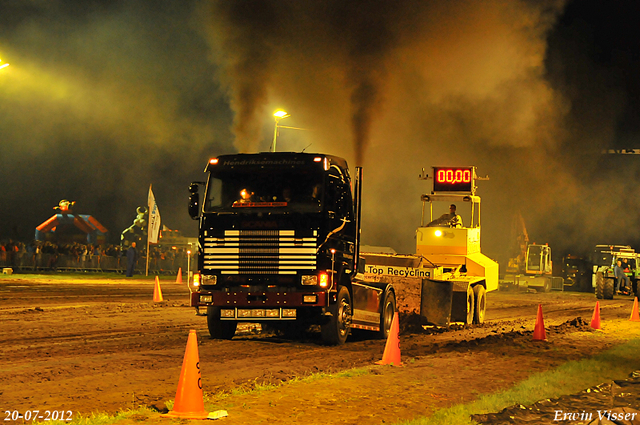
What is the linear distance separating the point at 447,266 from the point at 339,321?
7561 mm

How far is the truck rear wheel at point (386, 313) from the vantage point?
14156mm

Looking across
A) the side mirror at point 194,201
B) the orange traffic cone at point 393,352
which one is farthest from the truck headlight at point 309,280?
the side mirror at point 194,201

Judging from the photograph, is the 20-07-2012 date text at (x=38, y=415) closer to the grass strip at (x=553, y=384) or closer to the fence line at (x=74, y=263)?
the grass strip at (x=553, y=384)

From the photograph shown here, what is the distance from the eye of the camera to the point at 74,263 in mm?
38656

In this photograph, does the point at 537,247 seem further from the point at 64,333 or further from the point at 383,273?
the point at 64,333

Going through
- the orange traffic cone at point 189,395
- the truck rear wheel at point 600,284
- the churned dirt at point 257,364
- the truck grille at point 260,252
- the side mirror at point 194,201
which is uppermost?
the side mirror at point 194,201

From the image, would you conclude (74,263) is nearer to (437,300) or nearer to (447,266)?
(447,266)

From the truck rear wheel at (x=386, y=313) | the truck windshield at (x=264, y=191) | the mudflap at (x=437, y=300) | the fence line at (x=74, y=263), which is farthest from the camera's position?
the fence line at (x=74, y=263)

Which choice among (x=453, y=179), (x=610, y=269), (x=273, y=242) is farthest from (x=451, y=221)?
(x=610, y=269)

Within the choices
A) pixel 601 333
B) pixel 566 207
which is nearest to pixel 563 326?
pixel 601 333

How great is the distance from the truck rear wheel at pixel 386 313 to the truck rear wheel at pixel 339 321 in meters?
1.11

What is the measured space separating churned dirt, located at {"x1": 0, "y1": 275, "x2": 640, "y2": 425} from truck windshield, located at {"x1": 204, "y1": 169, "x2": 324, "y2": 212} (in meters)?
2.54

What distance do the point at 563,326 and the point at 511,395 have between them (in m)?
11.0

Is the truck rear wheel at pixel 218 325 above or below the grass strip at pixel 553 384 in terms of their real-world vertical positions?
above
